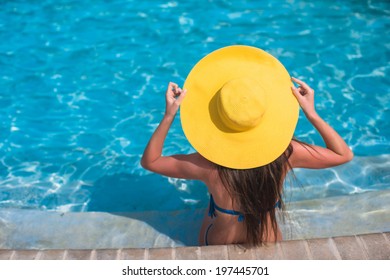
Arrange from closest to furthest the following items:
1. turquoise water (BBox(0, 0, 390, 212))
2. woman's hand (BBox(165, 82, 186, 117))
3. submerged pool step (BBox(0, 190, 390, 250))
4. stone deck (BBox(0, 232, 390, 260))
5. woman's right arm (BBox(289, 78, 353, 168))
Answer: woman's hand (BBox(165, 82, 186, 117))
woman's right arm (BBox(289, 78, 353, 168))
stone deck (BBox(0, 232, 390, 260))
submerged pool step (BBox(0, 190, 390, 250))
turquoise water (BBox(0, 0, 390, 212))

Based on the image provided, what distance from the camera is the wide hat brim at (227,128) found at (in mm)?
3010

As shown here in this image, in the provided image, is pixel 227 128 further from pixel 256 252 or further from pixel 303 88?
pixel 256 252

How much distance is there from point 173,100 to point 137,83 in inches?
137

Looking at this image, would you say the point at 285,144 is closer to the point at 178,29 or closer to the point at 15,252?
the point at 15,252

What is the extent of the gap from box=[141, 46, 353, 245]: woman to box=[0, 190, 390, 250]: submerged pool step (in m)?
0.97

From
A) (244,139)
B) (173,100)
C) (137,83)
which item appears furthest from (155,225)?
(137,83)

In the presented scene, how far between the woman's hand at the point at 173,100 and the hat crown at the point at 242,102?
32 centimetres

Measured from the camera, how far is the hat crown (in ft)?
9.28

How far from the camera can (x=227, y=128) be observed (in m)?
3.02

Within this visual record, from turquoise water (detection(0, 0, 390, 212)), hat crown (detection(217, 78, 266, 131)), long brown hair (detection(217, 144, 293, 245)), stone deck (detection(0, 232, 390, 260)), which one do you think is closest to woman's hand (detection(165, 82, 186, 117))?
hat crown (detection(217, 78, 266, 131))

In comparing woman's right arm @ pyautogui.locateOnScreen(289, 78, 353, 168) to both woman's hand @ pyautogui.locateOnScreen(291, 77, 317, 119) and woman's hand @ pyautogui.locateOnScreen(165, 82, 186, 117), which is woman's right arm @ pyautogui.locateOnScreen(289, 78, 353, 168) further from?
woman's hand @ pyautogui.locateOnScreen(165, 82, 186, 117)

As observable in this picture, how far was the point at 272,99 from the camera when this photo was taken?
3.05m

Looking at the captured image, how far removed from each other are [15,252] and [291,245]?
2.00 metres
